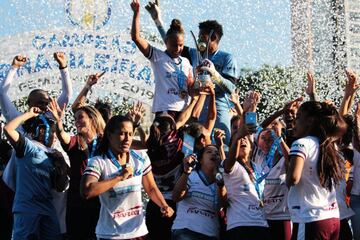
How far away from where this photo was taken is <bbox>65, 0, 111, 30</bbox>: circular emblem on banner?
1627cm

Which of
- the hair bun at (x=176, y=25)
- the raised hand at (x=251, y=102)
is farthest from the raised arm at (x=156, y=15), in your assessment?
the raised hand at (x=251, y=102)

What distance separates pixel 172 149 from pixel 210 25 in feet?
5.91

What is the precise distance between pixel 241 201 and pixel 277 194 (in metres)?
0.53

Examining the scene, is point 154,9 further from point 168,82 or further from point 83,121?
point 83,121

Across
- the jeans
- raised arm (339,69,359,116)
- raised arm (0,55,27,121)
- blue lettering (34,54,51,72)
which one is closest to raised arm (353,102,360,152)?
raised arm (339,69,359,116)

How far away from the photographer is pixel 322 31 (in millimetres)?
18766

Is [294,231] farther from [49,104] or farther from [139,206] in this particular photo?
[49,104]

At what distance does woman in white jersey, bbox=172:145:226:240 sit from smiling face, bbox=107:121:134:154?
0.79m

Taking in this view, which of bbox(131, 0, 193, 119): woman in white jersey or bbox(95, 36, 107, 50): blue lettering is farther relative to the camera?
bbox(95, 36, 107, 50): blue lettering

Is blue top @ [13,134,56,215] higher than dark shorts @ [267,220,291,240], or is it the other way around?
blue top @ [13,134,56,215]

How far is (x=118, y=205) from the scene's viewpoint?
5934 mm

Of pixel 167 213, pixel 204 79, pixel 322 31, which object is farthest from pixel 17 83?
pixel 167 213

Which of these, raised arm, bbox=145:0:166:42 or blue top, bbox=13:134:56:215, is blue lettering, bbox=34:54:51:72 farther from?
blue top, bbox=13:134:56:215

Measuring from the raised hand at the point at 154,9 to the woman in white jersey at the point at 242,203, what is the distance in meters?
1.97
